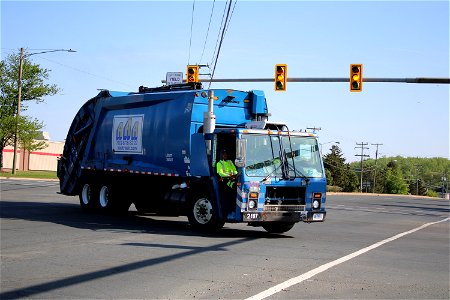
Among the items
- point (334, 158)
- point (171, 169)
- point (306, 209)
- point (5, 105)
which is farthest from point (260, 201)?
point (334, 158)

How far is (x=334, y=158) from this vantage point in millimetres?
139750

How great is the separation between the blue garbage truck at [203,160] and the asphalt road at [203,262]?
0.73 metres

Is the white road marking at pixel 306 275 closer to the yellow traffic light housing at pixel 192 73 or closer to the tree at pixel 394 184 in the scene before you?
the yellow traffic light housing at pixel 192 73

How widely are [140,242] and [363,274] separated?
4751 mm

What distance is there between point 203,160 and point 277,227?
9.00 feet

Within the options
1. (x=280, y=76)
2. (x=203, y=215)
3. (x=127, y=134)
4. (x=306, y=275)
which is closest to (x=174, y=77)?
(x=280, y=76)

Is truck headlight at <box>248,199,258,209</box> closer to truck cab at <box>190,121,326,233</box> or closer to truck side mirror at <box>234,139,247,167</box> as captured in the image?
truck cab at <box>190,121,326,233</box>

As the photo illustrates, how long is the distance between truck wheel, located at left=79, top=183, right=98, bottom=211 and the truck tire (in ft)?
1.00

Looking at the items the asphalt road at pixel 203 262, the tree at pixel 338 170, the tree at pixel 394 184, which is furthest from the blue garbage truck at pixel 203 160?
the tree at pixel 394 184

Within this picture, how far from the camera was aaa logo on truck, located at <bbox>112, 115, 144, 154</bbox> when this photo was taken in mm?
17266

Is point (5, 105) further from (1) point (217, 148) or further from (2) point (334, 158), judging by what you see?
(2) point (334, 158)

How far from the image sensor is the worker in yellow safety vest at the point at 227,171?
13.9m

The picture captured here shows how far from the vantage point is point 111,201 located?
1830 centimetres

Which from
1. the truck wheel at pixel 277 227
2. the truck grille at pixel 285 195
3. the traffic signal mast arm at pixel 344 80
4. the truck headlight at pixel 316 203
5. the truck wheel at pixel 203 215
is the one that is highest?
the traffic signal mast arm at pixel 344 80
